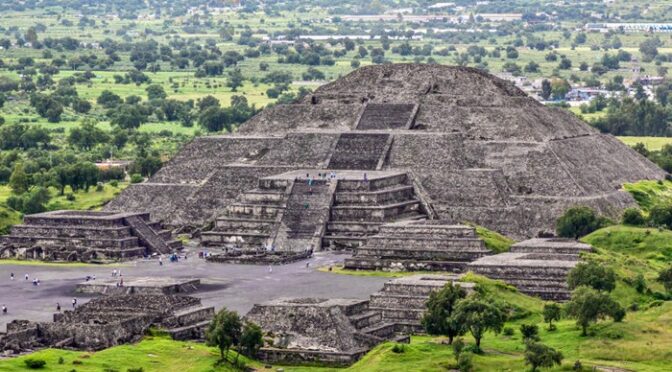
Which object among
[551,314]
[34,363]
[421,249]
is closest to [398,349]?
[551,314]

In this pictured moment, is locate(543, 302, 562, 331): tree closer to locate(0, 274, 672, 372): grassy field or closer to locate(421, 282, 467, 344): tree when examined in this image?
locate(0, 274, 672, 372): grassy field

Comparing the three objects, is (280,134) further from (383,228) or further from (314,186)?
(383,228)

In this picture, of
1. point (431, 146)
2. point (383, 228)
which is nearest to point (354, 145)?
point (431, 146)

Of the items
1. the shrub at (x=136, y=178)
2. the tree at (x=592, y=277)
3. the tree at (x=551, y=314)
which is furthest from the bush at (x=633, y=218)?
the shrub at (x=136, y=178)

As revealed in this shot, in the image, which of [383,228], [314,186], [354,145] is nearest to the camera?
[383,228]

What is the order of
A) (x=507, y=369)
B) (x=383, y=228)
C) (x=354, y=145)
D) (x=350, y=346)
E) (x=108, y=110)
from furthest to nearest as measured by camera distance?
(x=108, y=110), (x=354, y=145), (x=383, y=228), (x=350, y=346), (x=507, y=369)

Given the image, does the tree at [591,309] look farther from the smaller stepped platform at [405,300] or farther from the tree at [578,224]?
the tree at [578,224]

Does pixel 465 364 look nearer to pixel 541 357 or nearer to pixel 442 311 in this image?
pixel 541 357
